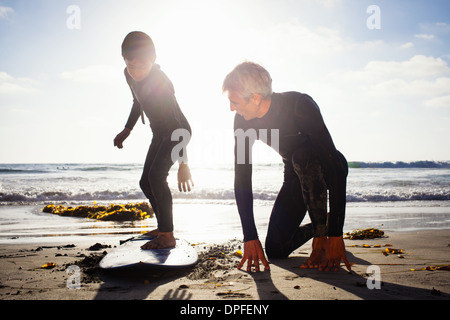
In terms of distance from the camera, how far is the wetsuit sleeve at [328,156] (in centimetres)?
257

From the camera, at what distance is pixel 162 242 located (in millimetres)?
3506

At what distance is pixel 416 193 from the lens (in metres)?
14.0

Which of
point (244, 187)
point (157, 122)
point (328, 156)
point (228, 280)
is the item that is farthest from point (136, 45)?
point (228, 280)

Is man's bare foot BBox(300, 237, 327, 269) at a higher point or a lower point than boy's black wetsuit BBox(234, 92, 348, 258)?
lower

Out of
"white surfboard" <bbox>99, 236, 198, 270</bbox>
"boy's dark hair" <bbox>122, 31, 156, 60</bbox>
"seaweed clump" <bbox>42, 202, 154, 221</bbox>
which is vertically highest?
"boy's dark hair" <bbox>122, 31, 156, 60</bbox>

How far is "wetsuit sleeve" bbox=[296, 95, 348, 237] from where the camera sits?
2.57 metres

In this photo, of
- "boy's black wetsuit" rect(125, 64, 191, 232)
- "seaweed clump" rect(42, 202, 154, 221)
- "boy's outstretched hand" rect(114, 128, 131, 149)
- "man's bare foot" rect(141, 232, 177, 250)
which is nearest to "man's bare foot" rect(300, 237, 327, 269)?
"man's bare foot" rect(141, 232, 177, 250)

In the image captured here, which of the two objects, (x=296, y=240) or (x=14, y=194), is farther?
(x=14, y=194)

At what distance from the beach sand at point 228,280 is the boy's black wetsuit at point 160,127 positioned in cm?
68

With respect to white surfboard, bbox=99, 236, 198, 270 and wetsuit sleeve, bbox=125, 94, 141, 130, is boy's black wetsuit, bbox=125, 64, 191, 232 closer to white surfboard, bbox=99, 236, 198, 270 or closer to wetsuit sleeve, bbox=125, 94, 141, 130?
wetsuit sleeve, bbox=125, 94, 141, 130

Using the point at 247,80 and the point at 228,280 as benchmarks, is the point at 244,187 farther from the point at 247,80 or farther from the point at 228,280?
the point at 247,80
